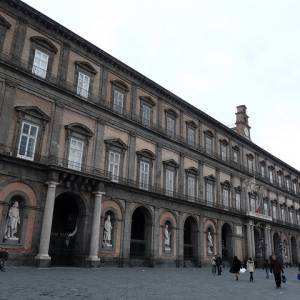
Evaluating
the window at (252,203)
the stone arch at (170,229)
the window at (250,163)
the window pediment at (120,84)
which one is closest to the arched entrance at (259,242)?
the window at (252,203)

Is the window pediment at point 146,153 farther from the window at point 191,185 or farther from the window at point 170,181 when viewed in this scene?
the window at point 191,185

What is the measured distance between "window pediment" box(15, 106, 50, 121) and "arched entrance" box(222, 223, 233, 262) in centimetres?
2389

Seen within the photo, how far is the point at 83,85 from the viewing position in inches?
1012

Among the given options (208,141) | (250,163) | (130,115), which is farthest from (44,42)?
(250,163)

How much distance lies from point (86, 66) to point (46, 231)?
1251 centimetres

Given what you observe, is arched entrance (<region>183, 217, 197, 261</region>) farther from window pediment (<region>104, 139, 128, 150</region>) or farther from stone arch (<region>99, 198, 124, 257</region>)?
window pediment (<region>104, 139, 128, 150</region>)

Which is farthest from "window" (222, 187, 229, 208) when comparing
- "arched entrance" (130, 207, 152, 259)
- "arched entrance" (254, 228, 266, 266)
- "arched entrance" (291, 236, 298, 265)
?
"arched entrance" (291, 236, 298, 265)

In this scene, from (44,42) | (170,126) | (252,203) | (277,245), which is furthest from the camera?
(277,245)

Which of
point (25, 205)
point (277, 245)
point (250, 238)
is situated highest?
point (25, 205)

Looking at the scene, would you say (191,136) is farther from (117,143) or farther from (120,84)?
(117,143)

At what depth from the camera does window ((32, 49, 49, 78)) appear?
22.9 meters

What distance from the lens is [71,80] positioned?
980 inches

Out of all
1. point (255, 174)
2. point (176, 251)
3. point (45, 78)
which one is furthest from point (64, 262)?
point (255, 174)

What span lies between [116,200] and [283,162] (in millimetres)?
36466
